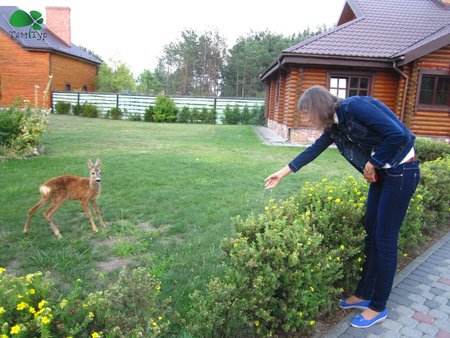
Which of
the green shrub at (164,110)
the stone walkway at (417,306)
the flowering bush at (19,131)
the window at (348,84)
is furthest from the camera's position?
the green shrub at (164,110)

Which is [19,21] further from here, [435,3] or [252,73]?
[435,3]

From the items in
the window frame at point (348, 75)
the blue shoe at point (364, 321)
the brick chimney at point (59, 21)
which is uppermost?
the brick chimney at point (59, 21)

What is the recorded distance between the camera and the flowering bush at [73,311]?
5.21 ft

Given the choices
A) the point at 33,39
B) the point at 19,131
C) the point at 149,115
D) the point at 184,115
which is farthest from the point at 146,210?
the point at 33,39

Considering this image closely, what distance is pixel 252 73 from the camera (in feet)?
146

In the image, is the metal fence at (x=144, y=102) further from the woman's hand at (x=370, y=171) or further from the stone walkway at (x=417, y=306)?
the woman's hand at (x=370, y=171)

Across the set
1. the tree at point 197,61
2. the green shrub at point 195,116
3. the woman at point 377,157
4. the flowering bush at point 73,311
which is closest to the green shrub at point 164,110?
the green shrub at point 195,116

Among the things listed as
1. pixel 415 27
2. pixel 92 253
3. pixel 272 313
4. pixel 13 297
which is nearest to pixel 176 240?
pixel 92 253

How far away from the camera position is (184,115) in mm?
25984

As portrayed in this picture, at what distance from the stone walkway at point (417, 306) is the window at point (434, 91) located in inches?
451

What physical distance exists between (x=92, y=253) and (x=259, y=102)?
23977 mm

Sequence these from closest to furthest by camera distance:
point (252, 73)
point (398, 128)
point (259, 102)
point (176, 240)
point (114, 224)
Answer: point (398, 128), point (176, 240), point (114, 224), point (259, 102), point (252, 73)

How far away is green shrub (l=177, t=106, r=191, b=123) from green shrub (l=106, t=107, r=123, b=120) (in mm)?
4487

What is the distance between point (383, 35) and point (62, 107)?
2241 centimetres
